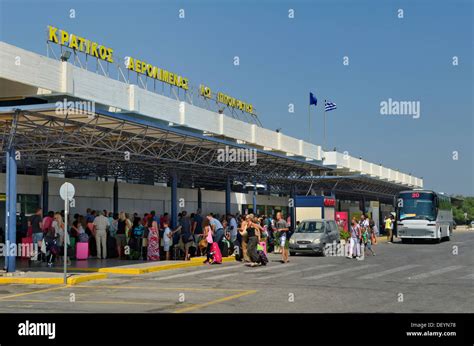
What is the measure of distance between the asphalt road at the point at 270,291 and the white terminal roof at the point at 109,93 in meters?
5.37

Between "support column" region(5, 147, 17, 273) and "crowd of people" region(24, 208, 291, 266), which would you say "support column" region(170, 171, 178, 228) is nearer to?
"crowd of people" region(24, 208, 291, 266)

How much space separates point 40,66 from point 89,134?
5.35 metres

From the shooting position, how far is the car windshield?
2887 centimetres

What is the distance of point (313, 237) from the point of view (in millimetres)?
28094

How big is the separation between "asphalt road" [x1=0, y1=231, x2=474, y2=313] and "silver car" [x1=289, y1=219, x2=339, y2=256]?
4.99 meters

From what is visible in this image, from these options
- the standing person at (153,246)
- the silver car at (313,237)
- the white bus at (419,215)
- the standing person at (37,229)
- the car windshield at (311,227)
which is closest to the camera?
the standing person at (37,229)

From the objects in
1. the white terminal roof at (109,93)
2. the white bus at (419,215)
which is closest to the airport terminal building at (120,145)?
the white terminal roof at (109,93)

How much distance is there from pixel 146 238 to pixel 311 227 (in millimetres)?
8120

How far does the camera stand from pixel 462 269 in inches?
834

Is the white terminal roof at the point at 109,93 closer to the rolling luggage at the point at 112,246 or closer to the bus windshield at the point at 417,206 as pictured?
the rolling luggage at the point at 112,246

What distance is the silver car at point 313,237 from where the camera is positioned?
27859 millimetres
